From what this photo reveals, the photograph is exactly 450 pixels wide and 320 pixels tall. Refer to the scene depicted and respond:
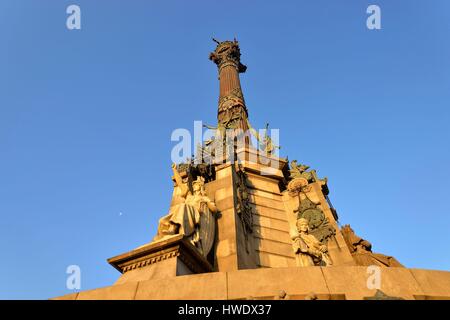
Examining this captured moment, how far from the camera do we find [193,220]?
1075cm

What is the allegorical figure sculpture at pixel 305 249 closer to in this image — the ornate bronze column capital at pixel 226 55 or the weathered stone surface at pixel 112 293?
the weathered stone surface at pixel 112 293

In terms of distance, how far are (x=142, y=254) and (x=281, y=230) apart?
7.28m

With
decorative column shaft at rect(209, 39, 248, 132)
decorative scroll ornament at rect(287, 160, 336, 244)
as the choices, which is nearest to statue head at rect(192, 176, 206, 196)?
decorative scroll ornament at rect(287, 160, 336, 244)

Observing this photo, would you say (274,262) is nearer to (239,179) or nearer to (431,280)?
(239,179)

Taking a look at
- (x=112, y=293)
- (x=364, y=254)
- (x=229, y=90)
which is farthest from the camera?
(x=229, y=90)

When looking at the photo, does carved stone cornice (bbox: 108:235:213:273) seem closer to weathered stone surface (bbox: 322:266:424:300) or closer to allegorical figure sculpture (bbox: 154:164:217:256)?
allegorical figure sculpture (bbox: 154:164:217:256)

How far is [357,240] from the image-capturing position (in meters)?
15.4

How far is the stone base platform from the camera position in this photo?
21.7 ft

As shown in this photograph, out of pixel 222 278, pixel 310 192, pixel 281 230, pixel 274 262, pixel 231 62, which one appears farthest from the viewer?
pixel 231 62

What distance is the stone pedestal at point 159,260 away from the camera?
8.73m

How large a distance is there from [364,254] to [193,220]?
775 centimetres

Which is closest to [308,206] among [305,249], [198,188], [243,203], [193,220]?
[243,203]

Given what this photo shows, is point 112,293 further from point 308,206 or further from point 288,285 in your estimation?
point 308,206
